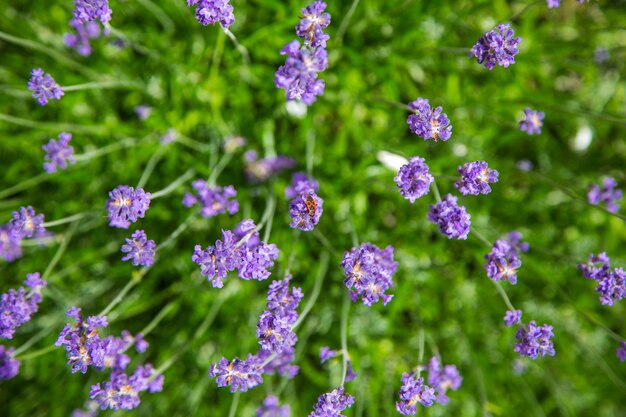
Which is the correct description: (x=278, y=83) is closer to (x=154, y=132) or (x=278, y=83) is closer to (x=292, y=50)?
(x=292, y=50)

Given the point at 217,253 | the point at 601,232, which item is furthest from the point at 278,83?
the point at 601,232

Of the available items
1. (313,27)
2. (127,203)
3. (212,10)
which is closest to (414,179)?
(313,27)

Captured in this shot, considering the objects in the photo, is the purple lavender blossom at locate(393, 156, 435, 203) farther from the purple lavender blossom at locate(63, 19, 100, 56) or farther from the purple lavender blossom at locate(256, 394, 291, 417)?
the purple lavender blossom at locate(63, 19, 100, 56)

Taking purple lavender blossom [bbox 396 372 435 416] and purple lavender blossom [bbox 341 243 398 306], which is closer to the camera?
purple lavender blossom [bbox 341 243 398 306]

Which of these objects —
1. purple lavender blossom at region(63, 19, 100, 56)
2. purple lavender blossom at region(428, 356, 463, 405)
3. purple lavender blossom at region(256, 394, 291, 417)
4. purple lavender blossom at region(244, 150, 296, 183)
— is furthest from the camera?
purple lavender blossom at region(244, 150, 296, 183)

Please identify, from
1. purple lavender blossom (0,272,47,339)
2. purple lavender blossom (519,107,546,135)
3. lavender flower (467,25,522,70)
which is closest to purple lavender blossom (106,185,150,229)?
purple lavender blossom (0,272,47,339)

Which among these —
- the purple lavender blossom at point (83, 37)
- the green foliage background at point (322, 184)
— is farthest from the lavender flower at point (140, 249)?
the purple lavender blossom at point (83, 37)
